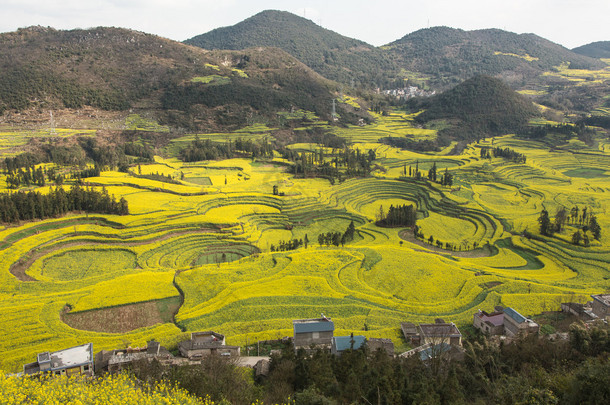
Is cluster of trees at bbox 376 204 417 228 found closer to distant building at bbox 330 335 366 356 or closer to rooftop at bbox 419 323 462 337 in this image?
rooftop at bbox 419 323 462 337

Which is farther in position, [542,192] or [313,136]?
[313,136]

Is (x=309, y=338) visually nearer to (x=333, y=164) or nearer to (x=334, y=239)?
(x=334, y=239)

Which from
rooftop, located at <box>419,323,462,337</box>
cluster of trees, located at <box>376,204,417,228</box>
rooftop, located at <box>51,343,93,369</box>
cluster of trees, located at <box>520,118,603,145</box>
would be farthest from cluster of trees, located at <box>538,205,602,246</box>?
cluster of trees, located at <box>520,118,603,145</box>

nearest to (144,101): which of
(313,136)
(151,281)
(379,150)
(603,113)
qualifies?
(313,136)

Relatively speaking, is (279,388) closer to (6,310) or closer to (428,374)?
(428,374)

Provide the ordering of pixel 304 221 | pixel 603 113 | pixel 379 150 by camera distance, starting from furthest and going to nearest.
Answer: pixel 603 113 → pixel 379 150 → pixel 304 221

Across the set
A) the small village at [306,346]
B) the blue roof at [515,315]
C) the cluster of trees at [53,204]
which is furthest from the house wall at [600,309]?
the cluster of trees at [53,204]
